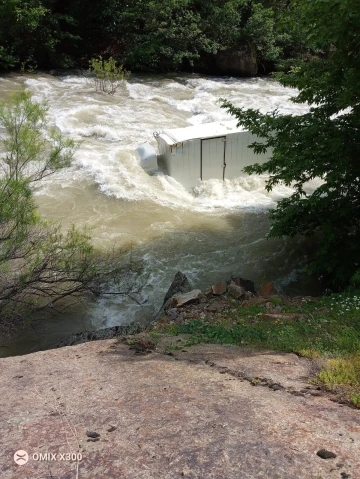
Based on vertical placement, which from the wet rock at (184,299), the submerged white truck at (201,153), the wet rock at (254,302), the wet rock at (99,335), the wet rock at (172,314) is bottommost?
the wet rock at (99,335)

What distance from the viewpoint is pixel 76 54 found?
1064 inches

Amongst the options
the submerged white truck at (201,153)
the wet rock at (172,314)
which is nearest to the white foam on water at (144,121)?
the submerged white truck at (201,153)

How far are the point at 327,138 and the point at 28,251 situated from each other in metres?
5.26

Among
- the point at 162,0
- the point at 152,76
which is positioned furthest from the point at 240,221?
the point at 162,0

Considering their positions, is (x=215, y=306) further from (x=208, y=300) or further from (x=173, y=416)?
(x=173, y=416)

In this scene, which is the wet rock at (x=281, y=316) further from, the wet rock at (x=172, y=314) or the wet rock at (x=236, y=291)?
the wet rock at (x=172, y=314)

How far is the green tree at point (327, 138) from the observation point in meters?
6.13

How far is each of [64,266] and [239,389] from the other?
4.75 meters

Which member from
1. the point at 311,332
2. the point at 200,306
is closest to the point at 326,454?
the point at 311,332

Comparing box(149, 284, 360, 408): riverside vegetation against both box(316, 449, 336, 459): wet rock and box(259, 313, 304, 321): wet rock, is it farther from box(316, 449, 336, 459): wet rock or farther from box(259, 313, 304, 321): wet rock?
box(316, 449, 336, 459): wet rock

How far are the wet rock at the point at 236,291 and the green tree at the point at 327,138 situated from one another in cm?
140

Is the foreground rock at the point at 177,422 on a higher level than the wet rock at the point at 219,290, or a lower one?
higher

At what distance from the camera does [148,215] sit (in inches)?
475

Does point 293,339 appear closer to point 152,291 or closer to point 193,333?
point 193,333
